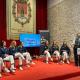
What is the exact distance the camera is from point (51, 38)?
1015 cm

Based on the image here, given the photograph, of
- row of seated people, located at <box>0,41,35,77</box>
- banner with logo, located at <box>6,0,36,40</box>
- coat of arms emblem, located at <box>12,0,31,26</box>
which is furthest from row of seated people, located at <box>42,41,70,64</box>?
coat of arms emblem, located at <box>12,0,31,26</box>

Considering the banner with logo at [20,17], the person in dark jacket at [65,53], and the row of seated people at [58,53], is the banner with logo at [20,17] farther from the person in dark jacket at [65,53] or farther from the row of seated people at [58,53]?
the person in dark jacket at [65,53]

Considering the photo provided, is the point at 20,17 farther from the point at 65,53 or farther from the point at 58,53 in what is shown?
the point at 65,53

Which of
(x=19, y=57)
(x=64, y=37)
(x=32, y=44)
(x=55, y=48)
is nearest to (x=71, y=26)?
(x=64, y=37)

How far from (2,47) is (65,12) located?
396cm

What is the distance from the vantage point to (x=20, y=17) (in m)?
9.30

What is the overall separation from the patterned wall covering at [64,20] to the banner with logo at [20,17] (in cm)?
98

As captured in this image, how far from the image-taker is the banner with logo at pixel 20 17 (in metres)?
8.97

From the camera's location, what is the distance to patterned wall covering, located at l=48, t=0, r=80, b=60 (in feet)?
28.1

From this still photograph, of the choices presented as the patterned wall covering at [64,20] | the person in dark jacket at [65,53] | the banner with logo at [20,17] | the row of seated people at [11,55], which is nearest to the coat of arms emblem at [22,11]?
the banner with logo at [20,17]

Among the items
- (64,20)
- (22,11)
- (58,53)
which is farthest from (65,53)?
(22,11)

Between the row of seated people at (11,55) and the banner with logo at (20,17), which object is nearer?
the row of seated people at (11,55)

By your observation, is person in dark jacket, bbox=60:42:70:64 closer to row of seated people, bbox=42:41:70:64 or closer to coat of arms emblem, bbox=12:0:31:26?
row of seated people, bbox=42:41:70:64

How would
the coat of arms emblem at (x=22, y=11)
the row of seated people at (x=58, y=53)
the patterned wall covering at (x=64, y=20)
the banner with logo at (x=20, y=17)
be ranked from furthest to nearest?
1. the coat of arms emblem at (x=22, y=11)
2. the banner with logo at (x=20, y=17)
3. the patterned wall covering at (x=64, y=20)
4. the row of seated people at (x=58, y=53)
